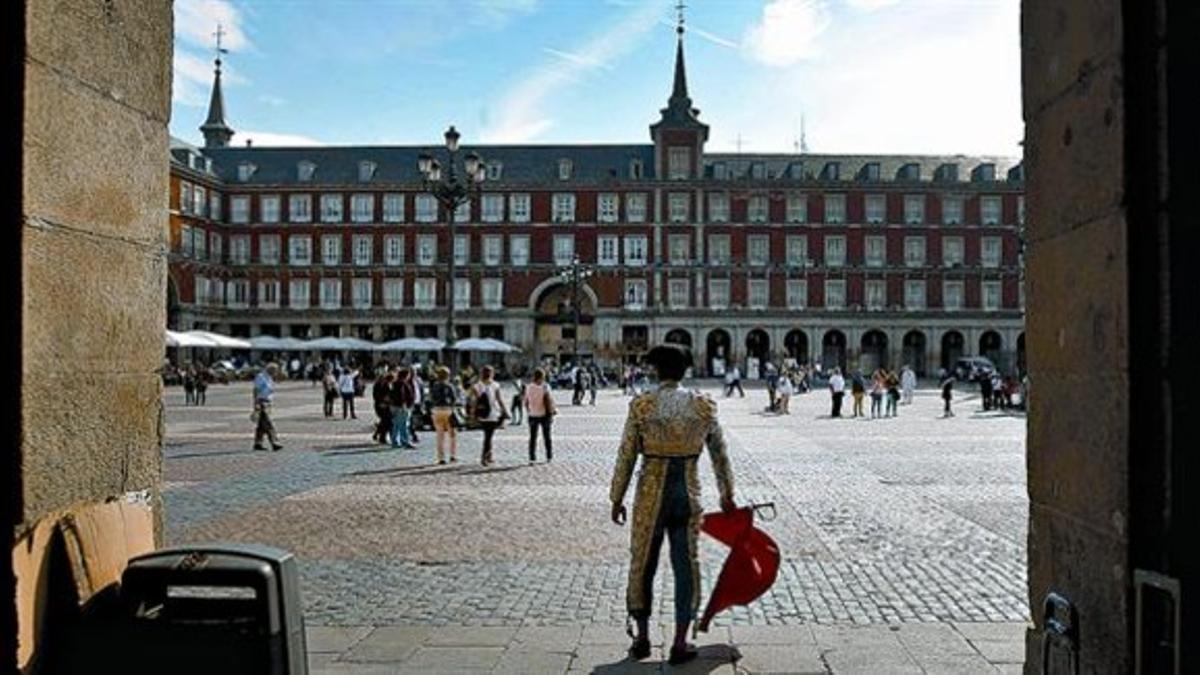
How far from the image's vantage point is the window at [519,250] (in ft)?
249

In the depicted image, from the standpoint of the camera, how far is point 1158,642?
273 centimetres

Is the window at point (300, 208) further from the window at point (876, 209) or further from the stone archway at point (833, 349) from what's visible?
the window at point (876, 209)

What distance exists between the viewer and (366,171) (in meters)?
78.1

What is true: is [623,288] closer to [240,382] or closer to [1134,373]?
[240,382]

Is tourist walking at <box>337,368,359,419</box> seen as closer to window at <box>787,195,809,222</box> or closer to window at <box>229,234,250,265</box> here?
window at <box>787,195,809,222</box>

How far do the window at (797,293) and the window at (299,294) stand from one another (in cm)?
3530

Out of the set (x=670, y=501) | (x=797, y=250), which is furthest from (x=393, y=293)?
(x=670, y=501)

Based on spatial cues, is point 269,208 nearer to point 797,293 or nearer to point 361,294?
→ point 361,294

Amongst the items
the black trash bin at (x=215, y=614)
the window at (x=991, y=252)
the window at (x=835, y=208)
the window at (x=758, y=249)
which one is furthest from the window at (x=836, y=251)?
the black trash bin at (x=215, y=614)

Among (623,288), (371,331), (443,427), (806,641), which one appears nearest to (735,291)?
(623,288)

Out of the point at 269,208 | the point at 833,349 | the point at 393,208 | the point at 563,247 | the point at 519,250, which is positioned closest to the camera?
the point at 563,247

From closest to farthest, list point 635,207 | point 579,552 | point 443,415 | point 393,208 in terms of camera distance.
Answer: point 579,552 → point 443,415 → point 635,207 → point 393,208

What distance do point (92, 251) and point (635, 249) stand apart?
72561mm

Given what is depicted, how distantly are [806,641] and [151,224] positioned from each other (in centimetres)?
429
